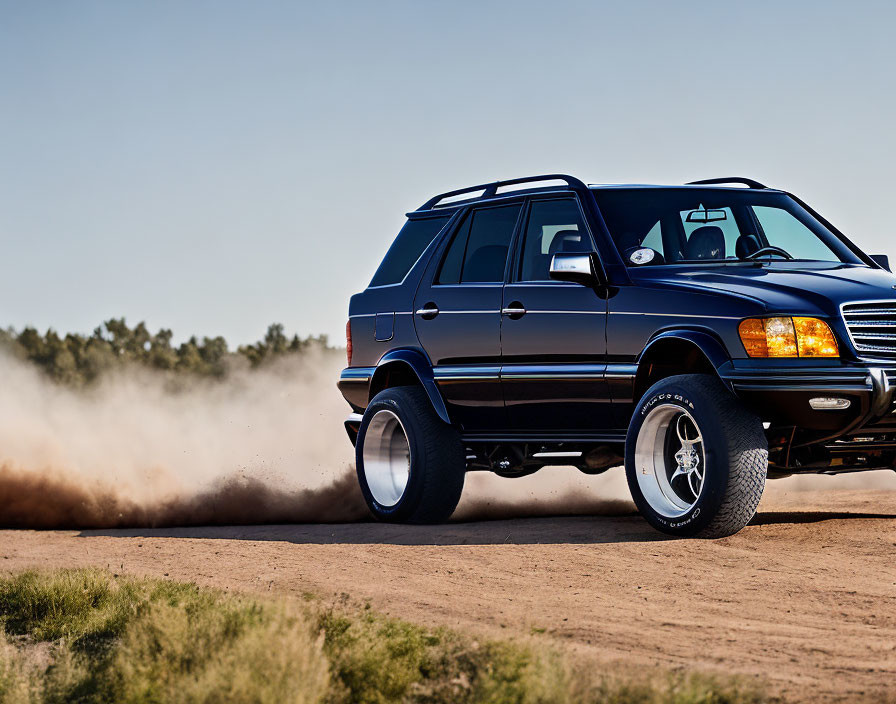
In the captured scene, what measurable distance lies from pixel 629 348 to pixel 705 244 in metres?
1.11

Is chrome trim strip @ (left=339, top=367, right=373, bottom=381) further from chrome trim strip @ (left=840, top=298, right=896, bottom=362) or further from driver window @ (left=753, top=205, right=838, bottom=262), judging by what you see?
chrome trim strip @ (left=840, top=298, right=896, bottom=362)

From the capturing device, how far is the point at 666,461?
8.66m

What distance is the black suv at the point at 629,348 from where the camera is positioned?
8.09 meters

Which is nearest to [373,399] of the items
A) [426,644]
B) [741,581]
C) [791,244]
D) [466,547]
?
[466,547]

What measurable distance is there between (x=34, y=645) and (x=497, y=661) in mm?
3381

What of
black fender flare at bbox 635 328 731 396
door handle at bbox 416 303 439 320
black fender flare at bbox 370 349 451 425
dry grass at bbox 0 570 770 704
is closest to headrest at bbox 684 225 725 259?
black fender flare at bbox 635 328 731 396

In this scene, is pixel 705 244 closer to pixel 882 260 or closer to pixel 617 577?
pixel 882 260

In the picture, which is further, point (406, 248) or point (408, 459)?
point (406, 248)

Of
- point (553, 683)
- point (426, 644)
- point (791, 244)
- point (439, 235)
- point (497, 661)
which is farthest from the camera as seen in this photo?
point (439, 235)

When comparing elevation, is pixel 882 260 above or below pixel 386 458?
above

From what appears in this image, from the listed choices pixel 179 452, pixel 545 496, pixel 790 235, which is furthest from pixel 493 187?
pixel 179 452

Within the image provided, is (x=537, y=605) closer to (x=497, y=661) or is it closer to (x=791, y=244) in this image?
(x=497, y=661)

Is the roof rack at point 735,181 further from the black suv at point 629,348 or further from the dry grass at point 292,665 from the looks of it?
the dry grass at point 292,665

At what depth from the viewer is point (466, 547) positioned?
8.91 metres
